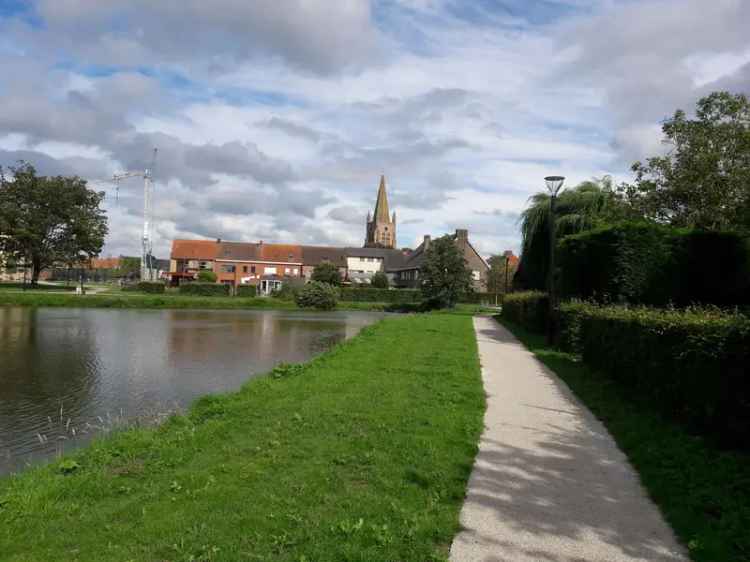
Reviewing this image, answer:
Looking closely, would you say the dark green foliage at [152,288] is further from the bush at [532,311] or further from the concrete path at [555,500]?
the concrete path at [555,500]

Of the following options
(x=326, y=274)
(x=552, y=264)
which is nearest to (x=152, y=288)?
(x=326, y=274)

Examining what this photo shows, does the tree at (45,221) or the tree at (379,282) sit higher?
the tree at (45,221)

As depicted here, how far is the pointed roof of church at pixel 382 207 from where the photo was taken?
130m

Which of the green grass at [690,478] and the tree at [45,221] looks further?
the tree at [45,221]

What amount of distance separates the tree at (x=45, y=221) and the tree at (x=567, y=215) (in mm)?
55409

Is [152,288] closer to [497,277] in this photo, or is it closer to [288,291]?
[288,291]

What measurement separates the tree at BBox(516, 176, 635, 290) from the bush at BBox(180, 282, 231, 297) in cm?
3997

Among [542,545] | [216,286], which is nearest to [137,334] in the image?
[542,545]

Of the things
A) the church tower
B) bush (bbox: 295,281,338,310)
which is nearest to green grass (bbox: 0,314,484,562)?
bush (bbox: 295,281,338,310)

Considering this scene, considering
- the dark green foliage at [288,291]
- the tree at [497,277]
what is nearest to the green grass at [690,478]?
the dark green foliage at [288,291]

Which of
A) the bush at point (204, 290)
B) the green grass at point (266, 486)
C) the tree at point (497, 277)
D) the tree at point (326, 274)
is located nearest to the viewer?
the green grass at point (266, 486)

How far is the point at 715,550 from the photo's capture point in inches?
159

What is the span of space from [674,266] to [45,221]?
66.6 m

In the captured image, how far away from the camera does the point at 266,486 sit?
530cm
